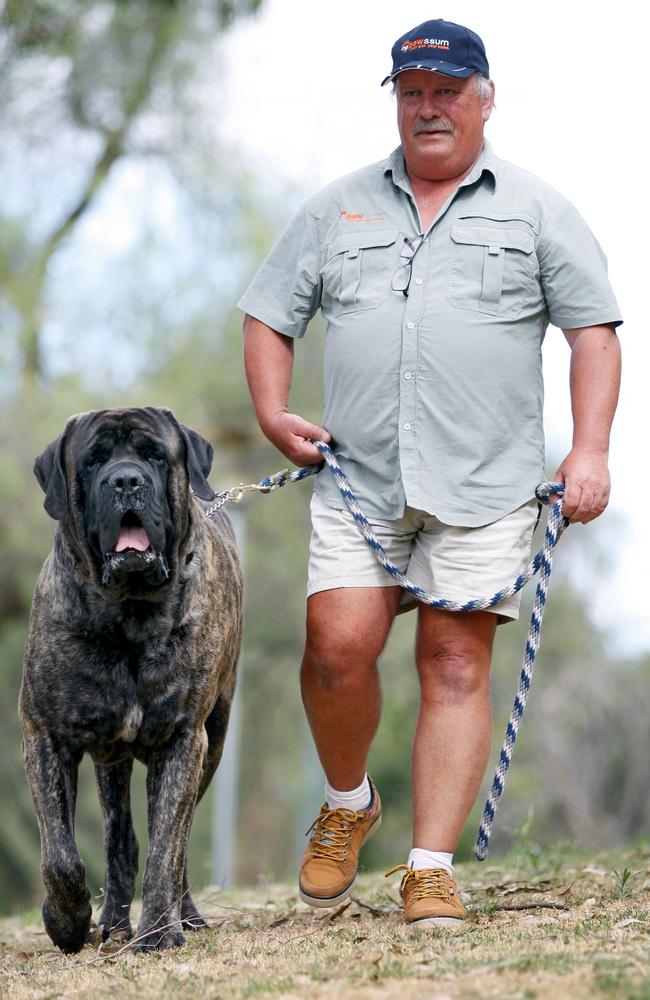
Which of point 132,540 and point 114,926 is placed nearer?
point 132,540

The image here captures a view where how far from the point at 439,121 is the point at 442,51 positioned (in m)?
0.22

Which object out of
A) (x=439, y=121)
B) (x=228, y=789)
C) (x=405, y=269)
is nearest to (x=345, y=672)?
(x=405, y=269)

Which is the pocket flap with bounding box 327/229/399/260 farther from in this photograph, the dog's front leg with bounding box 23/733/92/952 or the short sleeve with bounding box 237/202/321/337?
the dog's front leg with bounding box 23/733/92/952

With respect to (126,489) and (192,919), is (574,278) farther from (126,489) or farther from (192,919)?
(192,919)

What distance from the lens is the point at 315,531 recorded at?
477 cm

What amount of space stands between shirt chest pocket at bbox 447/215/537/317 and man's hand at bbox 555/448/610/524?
0.53 m

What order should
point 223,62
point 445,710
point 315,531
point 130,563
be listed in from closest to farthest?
point 130,563 < point 445,710 < point 315,531 < point 223,62

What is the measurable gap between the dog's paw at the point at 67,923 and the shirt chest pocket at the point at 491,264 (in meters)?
2.21

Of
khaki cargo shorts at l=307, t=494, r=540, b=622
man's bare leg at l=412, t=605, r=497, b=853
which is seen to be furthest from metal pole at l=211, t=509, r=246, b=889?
man's bare leg at l=412, t=605, r=497, b=853

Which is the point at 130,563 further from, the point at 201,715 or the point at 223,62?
the point at 223,62

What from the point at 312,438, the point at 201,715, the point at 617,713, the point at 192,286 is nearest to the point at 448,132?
the point at 312,438

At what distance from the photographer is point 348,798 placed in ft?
15.7

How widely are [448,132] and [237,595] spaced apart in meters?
1.77

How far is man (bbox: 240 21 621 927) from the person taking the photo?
4.50 meters
